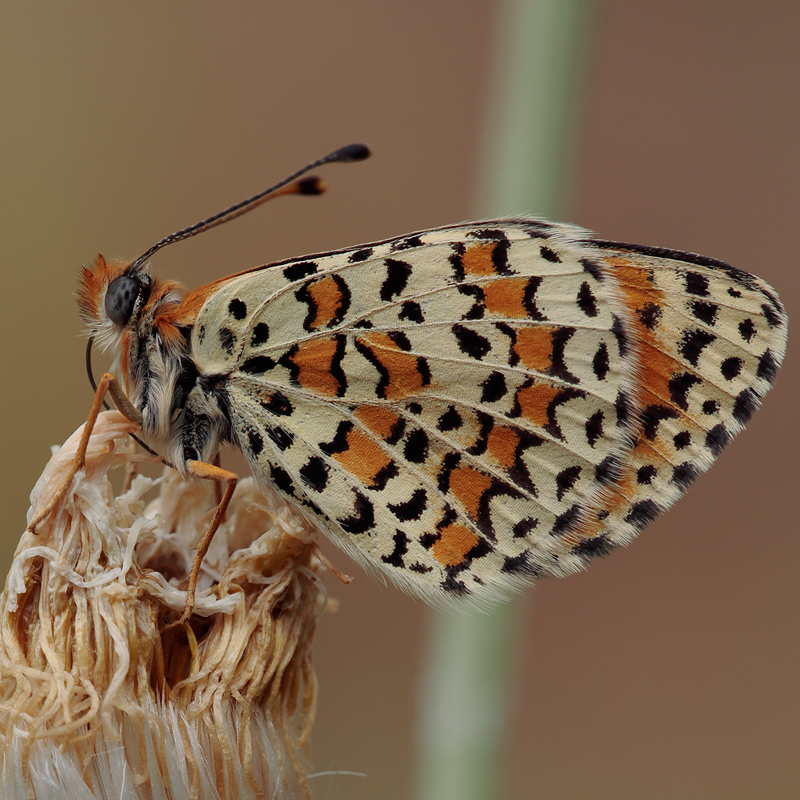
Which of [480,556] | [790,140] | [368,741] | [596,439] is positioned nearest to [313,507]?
[480,556]

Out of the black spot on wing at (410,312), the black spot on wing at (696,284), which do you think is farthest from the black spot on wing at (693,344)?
the black spot on wing at (410,312)

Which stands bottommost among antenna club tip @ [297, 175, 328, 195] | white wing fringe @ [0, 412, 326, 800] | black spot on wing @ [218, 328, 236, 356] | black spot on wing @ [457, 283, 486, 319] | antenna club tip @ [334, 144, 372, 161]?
white wing fringe @ [0, 412, 326, 800]

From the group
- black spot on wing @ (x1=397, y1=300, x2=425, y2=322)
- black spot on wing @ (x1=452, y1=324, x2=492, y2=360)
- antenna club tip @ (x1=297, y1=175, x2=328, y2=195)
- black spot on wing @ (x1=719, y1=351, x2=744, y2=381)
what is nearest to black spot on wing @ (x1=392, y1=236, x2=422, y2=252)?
black spot on wing @ (x1=397, y1=300, x2=425, y2=322)

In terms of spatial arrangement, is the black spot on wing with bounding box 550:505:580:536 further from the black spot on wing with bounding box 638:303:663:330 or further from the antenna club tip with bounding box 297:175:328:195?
the antenna club tip with bounding box 297:175:328:195

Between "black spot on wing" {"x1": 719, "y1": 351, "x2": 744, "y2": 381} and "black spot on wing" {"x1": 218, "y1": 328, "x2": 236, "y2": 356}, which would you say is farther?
"black spot on wing" {"x1": 719, "y1": 351, "x2": 744, "y2": 381}

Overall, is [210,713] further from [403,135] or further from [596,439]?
[403,135]

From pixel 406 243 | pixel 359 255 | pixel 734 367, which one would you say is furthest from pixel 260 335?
pixel 734 367

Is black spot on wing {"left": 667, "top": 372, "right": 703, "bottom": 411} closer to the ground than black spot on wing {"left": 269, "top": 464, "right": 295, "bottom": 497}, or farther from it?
farther from it

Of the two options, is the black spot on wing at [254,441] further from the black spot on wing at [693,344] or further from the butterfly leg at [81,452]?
the black spot on wing at [693,344]
